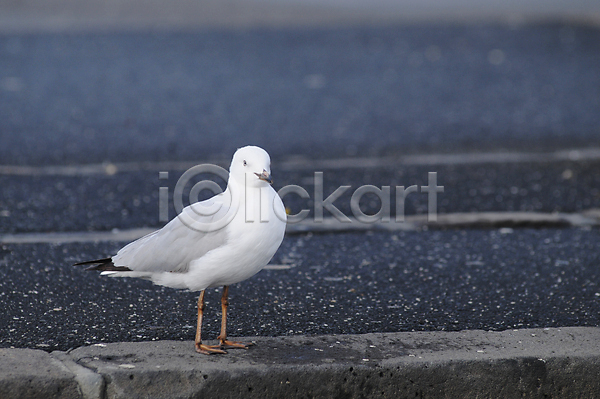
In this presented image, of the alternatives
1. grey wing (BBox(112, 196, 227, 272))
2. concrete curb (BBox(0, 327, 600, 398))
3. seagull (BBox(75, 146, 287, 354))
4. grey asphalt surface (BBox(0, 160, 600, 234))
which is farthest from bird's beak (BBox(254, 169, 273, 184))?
grey asphalt surface (BBox(0, 160, 600, 234))

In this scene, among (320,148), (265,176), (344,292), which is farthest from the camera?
(320,148)

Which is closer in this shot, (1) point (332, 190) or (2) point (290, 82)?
(1) point (332, 190)

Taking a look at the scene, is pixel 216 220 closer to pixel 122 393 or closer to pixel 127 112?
pixel 122 393

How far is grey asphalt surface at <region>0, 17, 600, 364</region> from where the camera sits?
3607 mm

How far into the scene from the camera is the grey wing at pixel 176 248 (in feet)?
10.2

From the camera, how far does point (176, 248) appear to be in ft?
10.4

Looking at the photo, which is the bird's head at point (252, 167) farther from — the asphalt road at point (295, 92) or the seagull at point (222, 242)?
the asphalt road at point (295, 92)

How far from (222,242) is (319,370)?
2.13 feet

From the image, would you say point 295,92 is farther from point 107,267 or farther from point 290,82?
point 107,267

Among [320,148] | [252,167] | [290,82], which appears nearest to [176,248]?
[252,167]

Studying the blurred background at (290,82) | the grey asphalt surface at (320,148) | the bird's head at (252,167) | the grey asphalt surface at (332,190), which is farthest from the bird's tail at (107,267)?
the blurred background at (290,82)

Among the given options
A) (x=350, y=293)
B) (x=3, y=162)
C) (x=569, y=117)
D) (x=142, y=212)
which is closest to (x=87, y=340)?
(x=350, y=293)

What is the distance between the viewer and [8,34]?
11633 mm

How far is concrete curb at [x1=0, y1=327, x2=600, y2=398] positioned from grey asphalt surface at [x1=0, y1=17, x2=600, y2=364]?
0.86 feet
